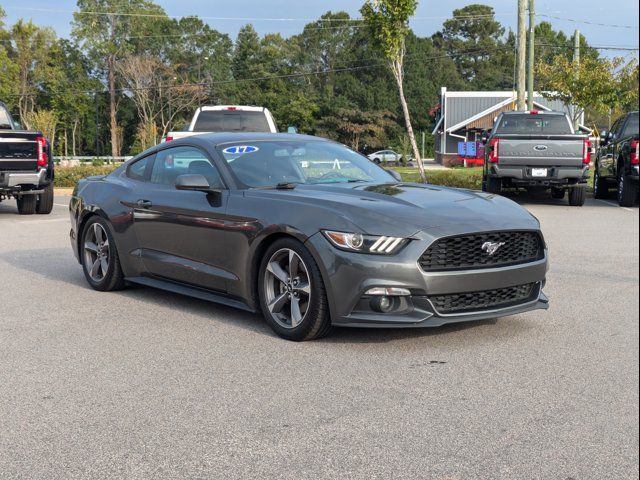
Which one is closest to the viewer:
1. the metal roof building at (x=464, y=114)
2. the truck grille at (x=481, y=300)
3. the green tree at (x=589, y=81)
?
the truck grille at (x=481, y=300)

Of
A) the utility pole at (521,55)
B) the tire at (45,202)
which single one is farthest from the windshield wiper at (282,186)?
the utility pole at (521,55)

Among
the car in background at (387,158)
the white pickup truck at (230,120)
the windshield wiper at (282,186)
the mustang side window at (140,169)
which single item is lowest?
the car in background at (387,158)

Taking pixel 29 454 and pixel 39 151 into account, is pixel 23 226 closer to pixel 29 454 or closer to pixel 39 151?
pixel 39 151

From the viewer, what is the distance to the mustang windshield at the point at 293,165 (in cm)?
692

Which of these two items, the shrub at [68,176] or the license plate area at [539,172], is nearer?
the license plate area at [539,172]

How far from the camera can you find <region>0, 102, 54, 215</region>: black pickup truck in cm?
1543

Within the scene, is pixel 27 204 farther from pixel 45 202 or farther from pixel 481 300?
pixel 481 300

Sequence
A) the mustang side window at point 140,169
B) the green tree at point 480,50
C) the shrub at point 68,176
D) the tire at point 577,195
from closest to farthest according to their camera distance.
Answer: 1. the mustang side window at point 140,169
2. the tire at point 577,195
3. the shrub at point 68,176
4. the green tree at point 480,50

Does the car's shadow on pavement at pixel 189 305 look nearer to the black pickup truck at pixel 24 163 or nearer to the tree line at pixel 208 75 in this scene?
the black pickup truck at pixel 24 163

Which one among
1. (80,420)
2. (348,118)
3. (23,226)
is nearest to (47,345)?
(80,420)

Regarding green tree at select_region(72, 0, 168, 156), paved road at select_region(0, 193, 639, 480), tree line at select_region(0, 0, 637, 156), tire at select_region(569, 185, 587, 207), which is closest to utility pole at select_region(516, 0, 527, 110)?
tire at select_region(569, 185, 587, 207)

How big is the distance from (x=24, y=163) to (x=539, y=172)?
968cm

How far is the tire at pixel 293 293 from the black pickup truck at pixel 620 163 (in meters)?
11.2

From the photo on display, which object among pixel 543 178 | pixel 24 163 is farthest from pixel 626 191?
pixel 24 163
